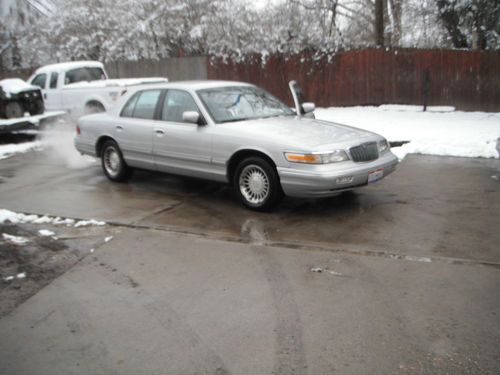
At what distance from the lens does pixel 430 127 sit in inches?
500

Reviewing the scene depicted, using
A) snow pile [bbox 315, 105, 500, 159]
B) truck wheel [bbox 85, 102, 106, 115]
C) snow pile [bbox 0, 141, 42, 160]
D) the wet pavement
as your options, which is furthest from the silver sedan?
truck wheel [bbox 85, 102, 106, 115]

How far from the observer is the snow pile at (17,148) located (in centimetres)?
1191

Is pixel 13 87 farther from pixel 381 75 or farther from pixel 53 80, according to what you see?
pixel 381 75

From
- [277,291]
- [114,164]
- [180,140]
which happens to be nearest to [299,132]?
[180,140]

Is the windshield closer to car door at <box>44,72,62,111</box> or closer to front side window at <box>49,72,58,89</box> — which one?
car door at <box>44,72,62,111</box>

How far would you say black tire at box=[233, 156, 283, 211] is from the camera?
6.49m

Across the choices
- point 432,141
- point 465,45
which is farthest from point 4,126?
point 465,45

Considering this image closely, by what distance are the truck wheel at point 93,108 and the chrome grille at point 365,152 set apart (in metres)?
8.92

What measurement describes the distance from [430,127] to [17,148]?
9.45 m

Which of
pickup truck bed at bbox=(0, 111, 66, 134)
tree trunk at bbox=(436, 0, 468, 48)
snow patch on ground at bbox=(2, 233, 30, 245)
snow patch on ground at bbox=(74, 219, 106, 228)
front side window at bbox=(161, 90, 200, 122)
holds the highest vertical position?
tree trunk at bbox=(436, 0, 468, 48)

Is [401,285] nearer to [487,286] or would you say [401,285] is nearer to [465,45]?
[487,286]

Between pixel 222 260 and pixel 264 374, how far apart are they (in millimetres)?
2016

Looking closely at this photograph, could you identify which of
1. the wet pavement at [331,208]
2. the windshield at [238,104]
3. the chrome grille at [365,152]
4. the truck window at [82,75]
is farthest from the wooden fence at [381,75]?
the chrome grille at [365,152]

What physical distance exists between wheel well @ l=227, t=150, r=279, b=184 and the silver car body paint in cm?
4
